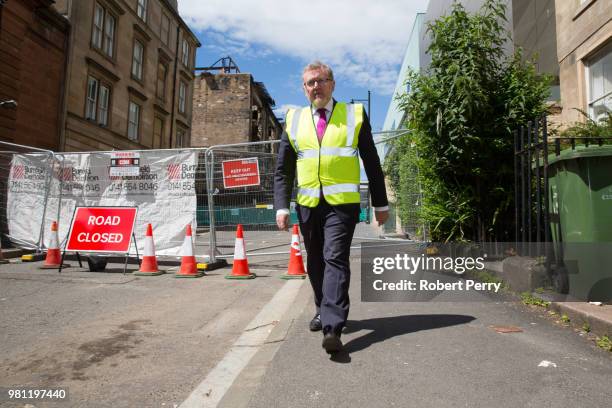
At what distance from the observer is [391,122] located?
1152 inches

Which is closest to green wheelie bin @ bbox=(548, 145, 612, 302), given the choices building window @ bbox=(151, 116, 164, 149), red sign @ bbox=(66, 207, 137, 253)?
red sign @ bbox=(66, 207, 137, 253)

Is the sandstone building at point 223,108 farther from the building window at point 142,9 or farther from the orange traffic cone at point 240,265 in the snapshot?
the orange traffic cone at point 240,265

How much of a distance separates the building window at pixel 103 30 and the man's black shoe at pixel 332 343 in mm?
21883

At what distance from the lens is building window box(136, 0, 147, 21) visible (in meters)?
24.7

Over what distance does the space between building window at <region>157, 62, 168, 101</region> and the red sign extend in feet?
70.3

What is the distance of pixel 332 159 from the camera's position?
129 inches

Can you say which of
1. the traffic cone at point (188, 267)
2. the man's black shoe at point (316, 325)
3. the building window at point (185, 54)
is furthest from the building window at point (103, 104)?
the man's black shoe at point (316, 325)

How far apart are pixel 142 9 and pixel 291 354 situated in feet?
88.0

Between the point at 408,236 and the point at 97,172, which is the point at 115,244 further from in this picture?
the point at 408,236

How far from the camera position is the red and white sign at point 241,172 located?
27.6 ft

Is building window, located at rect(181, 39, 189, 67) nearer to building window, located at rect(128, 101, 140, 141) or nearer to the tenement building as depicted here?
the tenement building

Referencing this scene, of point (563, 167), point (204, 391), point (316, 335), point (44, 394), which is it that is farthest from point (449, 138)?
point (44, 394)

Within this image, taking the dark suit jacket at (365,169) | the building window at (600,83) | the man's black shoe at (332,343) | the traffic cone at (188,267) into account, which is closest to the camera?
the man's black shoe at (332,343)

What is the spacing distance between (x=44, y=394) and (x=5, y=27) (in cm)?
1710
